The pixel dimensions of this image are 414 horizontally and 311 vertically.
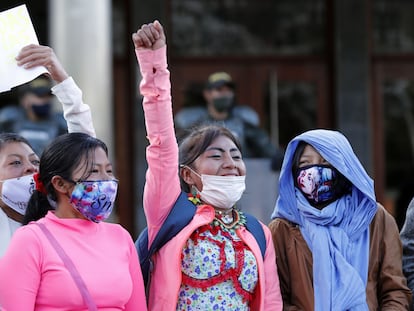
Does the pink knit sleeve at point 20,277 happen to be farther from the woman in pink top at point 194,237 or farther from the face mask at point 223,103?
the face mask at point 223,103

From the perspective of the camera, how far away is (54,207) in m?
3.80

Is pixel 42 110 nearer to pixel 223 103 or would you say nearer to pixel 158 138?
pixel 223 103

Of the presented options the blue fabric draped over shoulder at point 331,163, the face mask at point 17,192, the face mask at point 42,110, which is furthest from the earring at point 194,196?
the face mask at point 42,110

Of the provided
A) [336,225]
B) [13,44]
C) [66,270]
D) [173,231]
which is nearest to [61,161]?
[66,270]

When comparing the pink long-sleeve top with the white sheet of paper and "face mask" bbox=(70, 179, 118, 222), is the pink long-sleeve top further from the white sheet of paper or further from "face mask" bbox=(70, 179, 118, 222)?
the white sheet of paper

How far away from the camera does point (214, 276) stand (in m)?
3.93

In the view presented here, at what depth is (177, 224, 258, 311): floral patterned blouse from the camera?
3.92 m

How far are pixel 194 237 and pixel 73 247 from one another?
1.97ft

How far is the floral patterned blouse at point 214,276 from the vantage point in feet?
12.9

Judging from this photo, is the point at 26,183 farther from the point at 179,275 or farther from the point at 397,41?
the point at 397,41

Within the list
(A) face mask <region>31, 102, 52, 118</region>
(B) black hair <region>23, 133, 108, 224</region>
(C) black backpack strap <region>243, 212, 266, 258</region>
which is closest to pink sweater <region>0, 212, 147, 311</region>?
(B) black hair <region>23, 133, 108, 224</region>

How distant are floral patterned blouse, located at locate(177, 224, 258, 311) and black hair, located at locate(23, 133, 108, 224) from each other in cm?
58

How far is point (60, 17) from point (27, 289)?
4.92 metres

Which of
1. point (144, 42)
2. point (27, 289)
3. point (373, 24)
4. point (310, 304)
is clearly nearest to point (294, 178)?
point (310, 304)
